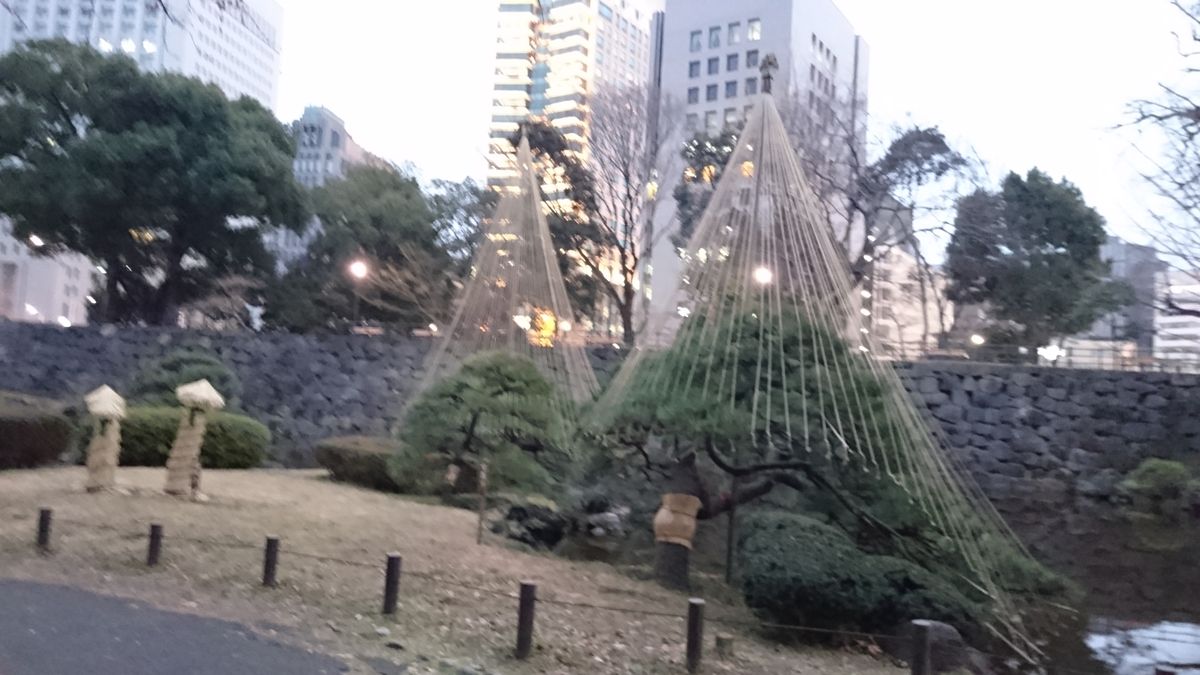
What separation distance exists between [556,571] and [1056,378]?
571 inches

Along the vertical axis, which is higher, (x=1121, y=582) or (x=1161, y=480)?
(x=1161, y=480)

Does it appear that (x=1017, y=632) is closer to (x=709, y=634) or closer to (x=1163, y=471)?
(x=709, y=634)

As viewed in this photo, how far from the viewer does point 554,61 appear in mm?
45500

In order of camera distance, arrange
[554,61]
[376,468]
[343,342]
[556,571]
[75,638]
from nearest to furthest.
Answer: [75,638] < [556,571] < [376,468] < [343,342] < [554,61]

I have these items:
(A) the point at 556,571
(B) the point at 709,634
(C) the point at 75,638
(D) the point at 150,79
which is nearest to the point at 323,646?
(C) the point at 75,638

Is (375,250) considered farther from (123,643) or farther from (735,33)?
(123,643)

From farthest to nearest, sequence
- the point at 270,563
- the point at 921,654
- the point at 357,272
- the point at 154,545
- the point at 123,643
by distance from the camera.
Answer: the point at 357,272
the point at 154,545
the point at 270,563
the point at 123,643
the point at 921,654

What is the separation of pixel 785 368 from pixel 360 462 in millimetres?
7768

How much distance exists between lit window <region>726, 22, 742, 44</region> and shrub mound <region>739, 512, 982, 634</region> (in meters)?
33.0

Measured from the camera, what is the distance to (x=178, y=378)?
17.8 meters

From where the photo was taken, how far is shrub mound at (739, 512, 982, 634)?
7.12m

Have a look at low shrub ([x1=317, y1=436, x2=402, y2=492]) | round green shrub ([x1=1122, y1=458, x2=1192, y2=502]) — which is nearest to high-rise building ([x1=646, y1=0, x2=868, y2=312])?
round green shrub ([x1=1122, y1=458, x2=1192, y2=502])

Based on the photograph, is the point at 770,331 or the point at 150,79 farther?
the point at 150,79

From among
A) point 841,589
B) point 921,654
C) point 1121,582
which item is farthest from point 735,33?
point 921,654
